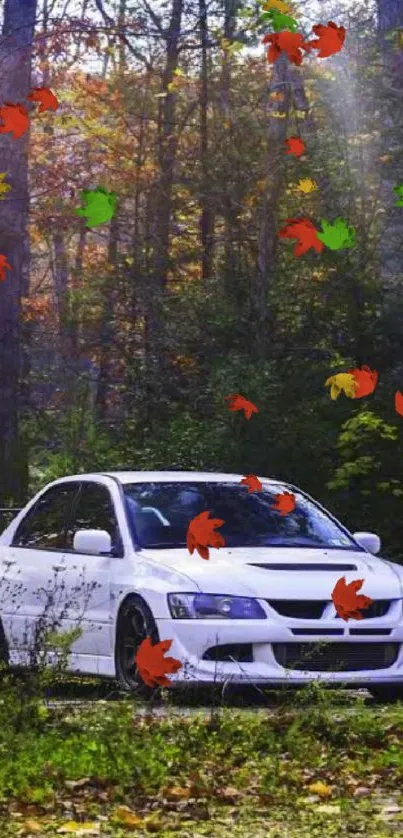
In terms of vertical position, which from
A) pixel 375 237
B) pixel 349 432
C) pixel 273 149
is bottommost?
pixel 349 432

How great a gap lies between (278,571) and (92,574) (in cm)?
150

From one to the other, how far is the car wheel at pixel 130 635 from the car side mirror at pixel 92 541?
0.46 metres

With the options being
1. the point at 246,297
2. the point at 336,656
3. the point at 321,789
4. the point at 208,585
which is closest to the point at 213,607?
the point at 208,585

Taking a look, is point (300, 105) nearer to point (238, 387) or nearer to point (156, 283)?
point (156, 283)

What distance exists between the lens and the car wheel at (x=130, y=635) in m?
11.8

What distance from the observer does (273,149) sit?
27.0m

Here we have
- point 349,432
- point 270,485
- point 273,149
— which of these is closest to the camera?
point 270,485

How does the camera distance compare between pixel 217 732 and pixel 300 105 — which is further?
pixel 300 105

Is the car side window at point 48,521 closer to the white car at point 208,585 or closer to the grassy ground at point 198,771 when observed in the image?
the white car at point 208,585

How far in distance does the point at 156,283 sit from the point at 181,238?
8332mm

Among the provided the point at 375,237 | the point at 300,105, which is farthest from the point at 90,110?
the point at 375,237

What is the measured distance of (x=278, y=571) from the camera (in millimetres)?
11992
